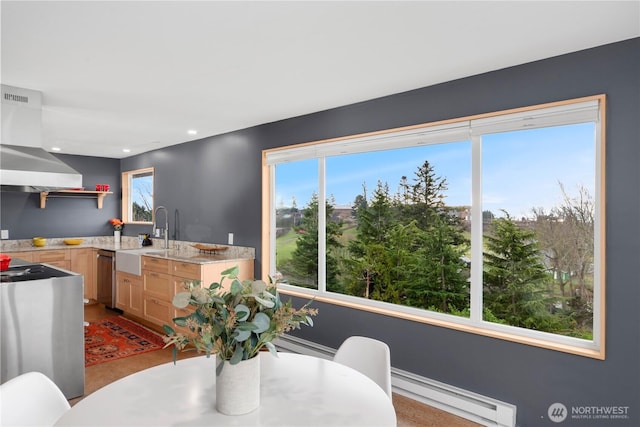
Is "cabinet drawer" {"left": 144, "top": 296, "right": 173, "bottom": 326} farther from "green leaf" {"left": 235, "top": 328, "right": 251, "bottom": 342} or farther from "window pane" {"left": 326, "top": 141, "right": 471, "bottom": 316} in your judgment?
"green leaf" {"left": 235, "top": 328, "right": 251, "bottom": 342}

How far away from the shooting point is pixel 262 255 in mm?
4250

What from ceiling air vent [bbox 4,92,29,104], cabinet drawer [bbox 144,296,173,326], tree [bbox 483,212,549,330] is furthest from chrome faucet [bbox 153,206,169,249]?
tree [bbox 483,212,549,330]

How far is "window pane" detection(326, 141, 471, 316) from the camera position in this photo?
2965 millimetres

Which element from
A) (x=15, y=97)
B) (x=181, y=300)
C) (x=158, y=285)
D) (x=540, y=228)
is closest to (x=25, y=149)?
(x=15, y=97)

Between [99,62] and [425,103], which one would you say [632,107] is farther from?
[99,62]

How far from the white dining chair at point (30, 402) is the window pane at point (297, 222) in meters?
2.51

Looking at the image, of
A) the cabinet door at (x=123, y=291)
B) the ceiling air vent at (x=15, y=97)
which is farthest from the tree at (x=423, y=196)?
the cabinet door at (x=123, y=291)

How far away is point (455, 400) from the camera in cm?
268

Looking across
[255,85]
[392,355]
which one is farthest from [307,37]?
[392,355]

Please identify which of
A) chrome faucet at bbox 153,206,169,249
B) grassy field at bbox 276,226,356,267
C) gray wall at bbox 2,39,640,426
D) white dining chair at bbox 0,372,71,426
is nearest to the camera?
white dining chair at bbox 0,372,71,426

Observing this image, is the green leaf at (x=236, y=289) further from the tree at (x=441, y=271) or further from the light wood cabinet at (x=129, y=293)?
the light wood cabinet at (x=129, y=293)

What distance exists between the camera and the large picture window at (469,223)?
2.39 meters

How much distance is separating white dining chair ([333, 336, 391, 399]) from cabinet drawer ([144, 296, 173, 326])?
2.85 meters

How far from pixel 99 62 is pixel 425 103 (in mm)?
2282
